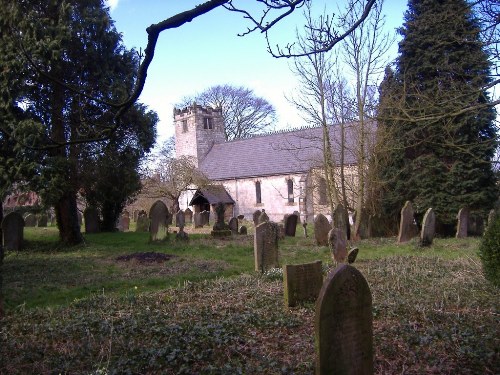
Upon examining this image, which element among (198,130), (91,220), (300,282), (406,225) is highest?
(198,130)

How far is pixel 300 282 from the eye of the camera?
659 centimetres

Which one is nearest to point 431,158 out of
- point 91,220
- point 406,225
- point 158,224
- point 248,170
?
point 406,225

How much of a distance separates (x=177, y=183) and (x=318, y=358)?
3400cm

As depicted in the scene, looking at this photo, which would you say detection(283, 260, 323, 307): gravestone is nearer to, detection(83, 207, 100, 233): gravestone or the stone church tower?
detection(83, 207, 100, 233): gravestone

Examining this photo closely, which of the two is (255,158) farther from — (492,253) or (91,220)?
(492,253)

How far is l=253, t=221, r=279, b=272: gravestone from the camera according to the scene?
400 inches

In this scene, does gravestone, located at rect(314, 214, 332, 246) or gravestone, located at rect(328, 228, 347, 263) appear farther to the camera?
gravestone, located at rect(314, 214, 332, 246)

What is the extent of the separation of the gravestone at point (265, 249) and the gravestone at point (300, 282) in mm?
3352

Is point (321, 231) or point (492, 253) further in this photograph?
point (321, 231)

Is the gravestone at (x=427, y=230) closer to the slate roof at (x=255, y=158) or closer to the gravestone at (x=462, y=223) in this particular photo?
the gravestone at (x=462, y=223)

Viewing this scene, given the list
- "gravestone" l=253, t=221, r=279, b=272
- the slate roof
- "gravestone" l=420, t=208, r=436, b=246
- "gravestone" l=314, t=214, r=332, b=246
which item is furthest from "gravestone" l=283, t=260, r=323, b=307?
the slate roof

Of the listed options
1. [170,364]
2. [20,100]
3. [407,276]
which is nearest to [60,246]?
[20,100]

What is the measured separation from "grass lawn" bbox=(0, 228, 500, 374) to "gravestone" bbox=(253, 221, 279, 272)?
423 millimetres

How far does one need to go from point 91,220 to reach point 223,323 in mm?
18185
